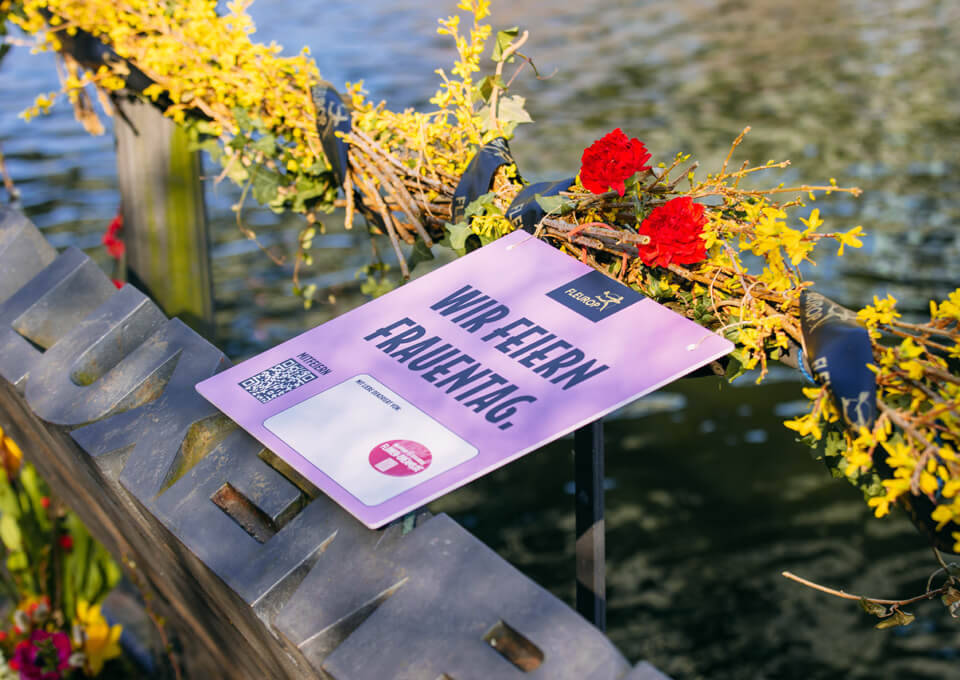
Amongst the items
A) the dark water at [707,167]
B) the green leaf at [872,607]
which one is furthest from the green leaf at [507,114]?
the dark water at [707,167]

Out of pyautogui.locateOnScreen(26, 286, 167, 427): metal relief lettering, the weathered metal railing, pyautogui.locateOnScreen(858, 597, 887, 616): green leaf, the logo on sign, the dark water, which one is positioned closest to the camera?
the weathered metal railing

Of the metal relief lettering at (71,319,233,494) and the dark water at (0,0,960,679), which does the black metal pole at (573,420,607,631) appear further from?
the dark water at (0,0,960,679)

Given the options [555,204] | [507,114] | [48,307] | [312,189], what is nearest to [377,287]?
[312,189]

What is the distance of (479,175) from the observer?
189cm

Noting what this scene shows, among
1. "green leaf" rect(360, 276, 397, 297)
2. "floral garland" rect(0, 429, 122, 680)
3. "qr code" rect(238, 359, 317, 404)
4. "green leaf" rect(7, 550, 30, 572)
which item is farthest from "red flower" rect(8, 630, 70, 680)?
"qr code" rect(238, 359, 317, 404)

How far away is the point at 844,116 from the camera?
7.77 metres

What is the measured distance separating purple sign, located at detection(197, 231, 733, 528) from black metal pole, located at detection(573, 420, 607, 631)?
0.20m

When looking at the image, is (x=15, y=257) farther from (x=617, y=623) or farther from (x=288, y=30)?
(x=288, y=30)

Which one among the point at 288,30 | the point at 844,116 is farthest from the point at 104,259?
the point at 844,116

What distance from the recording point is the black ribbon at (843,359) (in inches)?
48.6

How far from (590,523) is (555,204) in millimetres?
569

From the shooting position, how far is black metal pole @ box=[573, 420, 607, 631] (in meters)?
1.59

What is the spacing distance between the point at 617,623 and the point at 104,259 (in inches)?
172

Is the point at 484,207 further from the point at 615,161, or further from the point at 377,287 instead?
the point at 377,287
